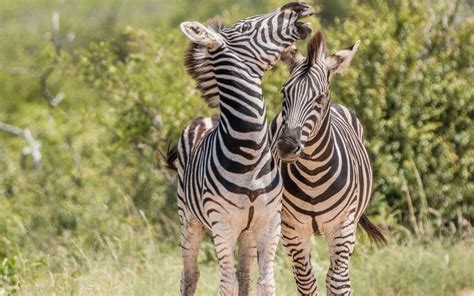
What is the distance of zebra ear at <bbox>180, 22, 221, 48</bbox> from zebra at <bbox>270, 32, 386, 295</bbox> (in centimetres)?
60

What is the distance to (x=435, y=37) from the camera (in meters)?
14.1

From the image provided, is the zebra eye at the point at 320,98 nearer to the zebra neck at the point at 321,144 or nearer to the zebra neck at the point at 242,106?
the zebra neck at the point at 321,144

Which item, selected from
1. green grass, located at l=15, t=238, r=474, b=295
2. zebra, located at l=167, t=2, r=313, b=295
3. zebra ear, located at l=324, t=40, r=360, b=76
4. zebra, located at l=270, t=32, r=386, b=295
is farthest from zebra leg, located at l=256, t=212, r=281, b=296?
green grass, located at l=15, t=238, r=474, b=295

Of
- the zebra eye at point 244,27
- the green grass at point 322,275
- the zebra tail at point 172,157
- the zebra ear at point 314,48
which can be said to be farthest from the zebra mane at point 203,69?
the green grass at point 322,275

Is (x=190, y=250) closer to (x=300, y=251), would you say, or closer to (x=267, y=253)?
(x=300, y=251)

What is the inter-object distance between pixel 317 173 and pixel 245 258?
79 cm

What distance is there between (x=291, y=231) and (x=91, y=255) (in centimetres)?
496

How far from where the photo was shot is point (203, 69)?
7.20m

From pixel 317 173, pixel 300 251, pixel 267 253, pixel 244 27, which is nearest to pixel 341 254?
pixel 300 251

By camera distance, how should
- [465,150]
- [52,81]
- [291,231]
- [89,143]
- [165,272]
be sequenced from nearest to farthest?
[291,231] < [165,272] < [465,150] < [89,143] < [52,81]

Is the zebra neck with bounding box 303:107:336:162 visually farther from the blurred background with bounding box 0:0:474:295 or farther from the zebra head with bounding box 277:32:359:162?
the blurred background with bounding box 0:0:474:295

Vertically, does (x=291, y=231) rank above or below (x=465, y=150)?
below

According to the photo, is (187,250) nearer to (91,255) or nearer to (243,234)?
(243,234)

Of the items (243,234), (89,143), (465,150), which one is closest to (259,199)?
(243,234)
